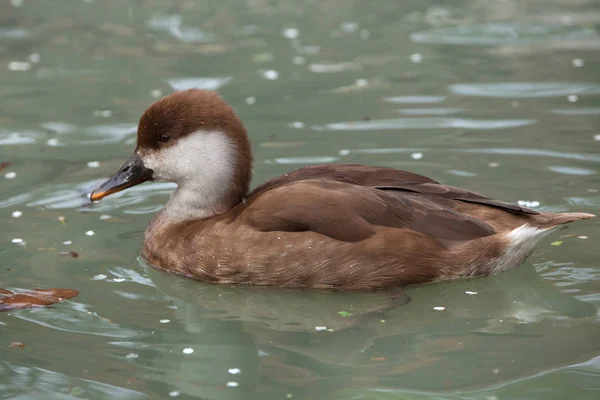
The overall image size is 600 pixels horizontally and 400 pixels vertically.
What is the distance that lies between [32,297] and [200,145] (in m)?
1.43

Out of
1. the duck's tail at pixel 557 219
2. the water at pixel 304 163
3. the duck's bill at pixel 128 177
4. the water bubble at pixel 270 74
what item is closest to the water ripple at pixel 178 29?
the water at pixel 304 163

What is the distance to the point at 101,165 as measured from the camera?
8727mm

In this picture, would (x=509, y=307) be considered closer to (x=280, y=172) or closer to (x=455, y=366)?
(x=455, y=366)

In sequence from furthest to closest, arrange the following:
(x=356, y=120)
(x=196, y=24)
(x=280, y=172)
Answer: (x=196, y=24)
(x=356, y=120)
(x=280, y=172)

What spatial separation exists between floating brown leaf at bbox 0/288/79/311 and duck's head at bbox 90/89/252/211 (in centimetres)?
106

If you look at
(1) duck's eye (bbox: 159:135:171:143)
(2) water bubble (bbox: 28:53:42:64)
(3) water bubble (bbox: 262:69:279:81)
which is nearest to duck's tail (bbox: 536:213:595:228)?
(1) duck's eye (bbox: 159:135:171:143)

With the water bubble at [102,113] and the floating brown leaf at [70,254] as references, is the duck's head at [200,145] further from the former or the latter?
the water bubble at [102,113]

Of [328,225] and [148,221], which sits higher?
[328,225]

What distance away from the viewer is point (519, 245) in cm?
625

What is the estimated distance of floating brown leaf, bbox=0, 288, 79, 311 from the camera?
6090 millimetres

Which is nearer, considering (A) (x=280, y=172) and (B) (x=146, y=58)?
(A) (x=280, y=172)

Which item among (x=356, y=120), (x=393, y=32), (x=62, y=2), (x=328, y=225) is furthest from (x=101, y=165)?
(x=62, y=2)

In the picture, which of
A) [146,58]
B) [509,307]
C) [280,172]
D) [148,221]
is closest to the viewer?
[509,307]

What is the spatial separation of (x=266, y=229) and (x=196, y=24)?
730 centimetres
